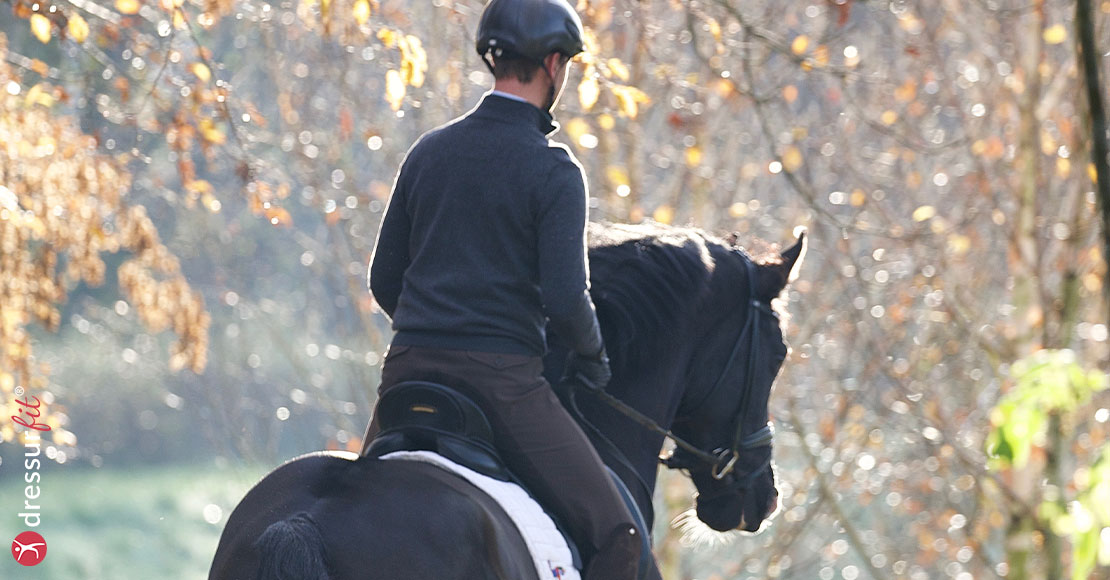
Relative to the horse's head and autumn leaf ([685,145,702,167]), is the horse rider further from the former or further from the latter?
autumn leaf ([685,145,702,167])

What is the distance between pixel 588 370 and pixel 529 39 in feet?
2.87

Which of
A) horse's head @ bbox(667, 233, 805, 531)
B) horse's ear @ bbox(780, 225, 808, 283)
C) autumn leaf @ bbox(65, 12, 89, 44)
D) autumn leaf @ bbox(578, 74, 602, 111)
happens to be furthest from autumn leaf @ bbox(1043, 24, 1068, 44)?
autumn leaf @ bbox(65, 12, 89, 44)

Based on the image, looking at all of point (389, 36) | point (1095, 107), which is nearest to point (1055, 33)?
point (389, 36)

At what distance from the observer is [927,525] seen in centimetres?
1083

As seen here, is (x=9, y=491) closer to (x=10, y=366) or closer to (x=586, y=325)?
(x=10, y=366)

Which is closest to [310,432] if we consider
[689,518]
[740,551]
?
[740,551]

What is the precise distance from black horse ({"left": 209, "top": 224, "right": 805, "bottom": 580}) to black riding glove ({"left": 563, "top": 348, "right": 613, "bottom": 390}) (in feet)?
0.15


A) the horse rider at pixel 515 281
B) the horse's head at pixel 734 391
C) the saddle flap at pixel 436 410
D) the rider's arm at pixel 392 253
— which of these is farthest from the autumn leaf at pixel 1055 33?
the saddle flap at pixel 436 410

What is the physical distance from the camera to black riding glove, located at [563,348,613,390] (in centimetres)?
316

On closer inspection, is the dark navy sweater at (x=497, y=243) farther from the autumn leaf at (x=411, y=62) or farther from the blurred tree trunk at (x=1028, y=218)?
the blurred tree trunk at (x=1028, y=218)

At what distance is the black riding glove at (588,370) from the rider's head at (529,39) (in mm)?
711

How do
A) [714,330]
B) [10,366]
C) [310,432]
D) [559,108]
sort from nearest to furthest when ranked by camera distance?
[714,330], [10,366], [559,108], [310,432]

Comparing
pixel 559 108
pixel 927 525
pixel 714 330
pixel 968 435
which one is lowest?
pixel 927 525

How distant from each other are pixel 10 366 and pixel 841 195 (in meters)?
5.96
